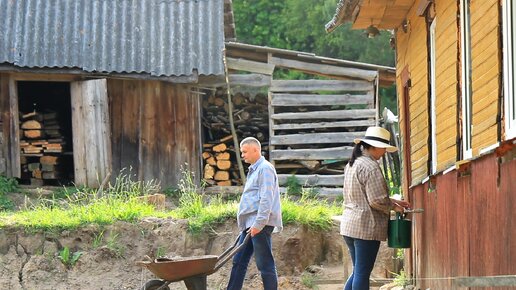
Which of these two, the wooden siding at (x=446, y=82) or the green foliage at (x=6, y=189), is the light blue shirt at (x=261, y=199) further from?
the green foliage at (x=6, y=189)

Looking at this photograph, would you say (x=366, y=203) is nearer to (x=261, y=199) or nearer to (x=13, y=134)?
(x=261, y=199)

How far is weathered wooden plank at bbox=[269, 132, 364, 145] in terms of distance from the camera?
2270cm

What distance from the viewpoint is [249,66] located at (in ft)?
75.6

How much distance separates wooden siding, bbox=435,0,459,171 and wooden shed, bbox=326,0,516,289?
0.01 m

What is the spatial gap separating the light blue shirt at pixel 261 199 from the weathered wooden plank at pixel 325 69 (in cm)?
1085

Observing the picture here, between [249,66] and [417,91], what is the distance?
1016 centimetres

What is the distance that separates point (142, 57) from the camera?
21.3 m

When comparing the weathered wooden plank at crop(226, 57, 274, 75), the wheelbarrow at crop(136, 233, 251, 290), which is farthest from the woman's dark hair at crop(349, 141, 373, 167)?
the weathered wooden plank at crop(226, 57, 274, 75)

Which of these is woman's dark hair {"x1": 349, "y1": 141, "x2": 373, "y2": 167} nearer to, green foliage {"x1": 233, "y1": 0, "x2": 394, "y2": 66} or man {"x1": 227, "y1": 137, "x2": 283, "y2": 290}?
man {"x1": 227, "y1": 137, "x2": 283, "y2": 290}

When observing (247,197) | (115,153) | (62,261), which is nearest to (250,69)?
(115,153)

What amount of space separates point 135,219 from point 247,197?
4.76 metres

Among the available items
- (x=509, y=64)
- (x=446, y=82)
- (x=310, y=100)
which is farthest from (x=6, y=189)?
(x=509, y=64)

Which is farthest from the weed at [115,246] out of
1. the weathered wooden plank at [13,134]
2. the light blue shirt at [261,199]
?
the weathered wooden plank at [13,134]

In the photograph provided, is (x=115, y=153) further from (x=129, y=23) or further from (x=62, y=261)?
(x=62, y=261)
